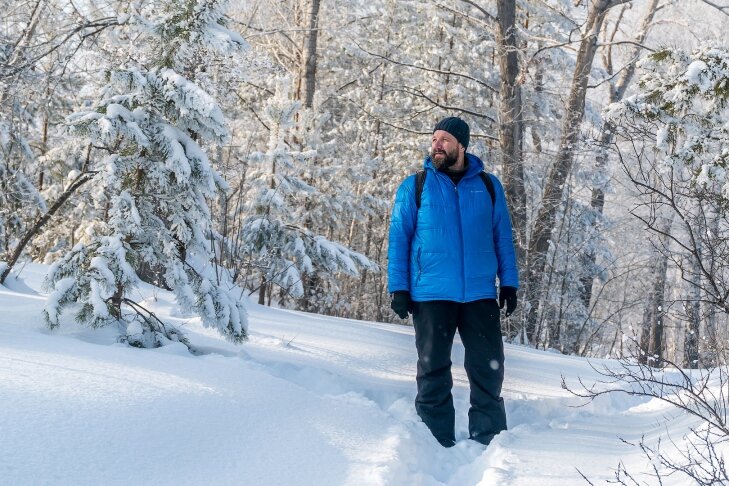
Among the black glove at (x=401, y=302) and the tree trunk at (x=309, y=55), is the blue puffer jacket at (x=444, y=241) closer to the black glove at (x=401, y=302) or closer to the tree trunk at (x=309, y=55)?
the black glove at (x=401, y=302)

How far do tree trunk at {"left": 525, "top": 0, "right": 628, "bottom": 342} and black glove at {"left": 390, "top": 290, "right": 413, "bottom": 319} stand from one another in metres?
6.65

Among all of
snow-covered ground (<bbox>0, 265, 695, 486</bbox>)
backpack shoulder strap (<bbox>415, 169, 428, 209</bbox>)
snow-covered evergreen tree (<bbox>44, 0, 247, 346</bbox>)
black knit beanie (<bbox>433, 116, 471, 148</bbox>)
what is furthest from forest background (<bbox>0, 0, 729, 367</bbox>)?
backpack shoulder strap (<bbox>415, 169, 428, 209</bbox>)

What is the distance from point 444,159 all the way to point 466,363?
1372 millimetres

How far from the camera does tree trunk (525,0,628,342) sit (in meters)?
10.9

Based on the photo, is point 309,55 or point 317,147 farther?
point 317,147

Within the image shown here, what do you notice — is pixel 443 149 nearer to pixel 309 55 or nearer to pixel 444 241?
pixel 444 241

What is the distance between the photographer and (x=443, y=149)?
436cm

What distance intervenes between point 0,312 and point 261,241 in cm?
745

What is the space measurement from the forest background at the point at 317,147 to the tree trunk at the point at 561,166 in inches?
1.6

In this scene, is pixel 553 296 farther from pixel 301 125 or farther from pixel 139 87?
Result: pixel 139 87

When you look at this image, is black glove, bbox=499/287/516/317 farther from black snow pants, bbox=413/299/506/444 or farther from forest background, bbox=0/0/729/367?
forest background, bbox=0/0/729/367

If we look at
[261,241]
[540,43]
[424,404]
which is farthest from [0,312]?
[540,43]

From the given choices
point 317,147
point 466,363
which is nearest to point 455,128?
point 466,363

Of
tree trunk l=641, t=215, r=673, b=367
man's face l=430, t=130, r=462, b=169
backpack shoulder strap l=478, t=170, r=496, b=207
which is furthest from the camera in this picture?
tree trunk l=641, t=215, r=673, b=367
